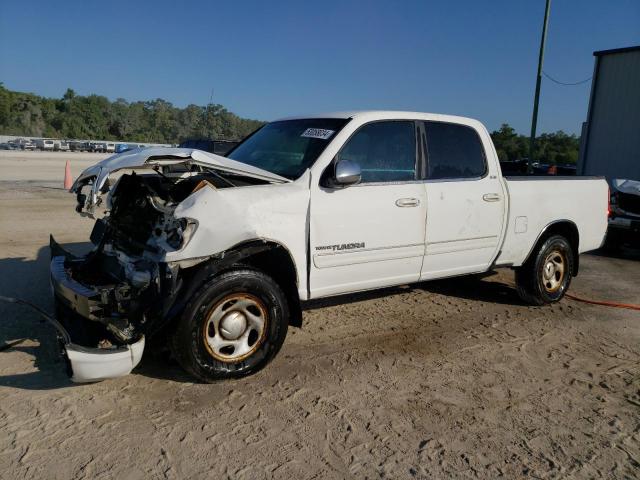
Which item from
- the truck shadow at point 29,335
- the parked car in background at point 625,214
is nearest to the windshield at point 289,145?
the truck shadow at point 29,335

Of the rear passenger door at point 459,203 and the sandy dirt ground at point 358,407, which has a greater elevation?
the rear passenger door at point 459,203

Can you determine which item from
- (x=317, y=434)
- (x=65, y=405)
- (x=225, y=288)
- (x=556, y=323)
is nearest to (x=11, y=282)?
(x=65, y=405)

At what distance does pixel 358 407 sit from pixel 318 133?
2316 millimetres

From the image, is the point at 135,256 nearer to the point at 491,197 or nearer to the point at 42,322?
the point at 42,322

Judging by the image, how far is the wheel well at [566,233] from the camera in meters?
6.01

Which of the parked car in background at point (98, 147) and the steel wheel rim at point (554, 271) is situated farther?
the parked car in background at point (98, 147)

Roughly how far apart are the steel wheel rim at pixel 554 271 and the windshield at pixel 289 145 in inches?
123

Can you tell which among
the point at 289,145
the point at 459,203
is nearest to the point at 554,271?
the point at 459,203

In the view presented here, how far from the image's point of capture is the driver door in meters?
4.24

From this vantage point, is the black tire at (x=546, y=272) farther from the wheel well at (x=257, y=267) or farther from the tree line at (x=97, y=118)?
the tree line at (x=97, y=118)

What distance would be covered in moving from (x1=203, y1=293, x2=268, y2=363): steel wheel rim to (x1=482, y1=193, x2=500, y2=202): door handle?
2.61 m

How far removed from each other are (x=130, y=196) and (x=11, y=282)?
97.8 inches

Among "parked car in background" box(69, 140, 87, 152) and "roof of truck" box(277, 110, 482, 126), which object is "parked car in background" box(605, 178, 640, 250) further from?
"parked car in background" box(69, 140, 87, 152)

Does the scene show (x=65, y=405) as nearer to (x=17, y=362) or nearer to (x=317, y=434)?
(x=17, y=362)
